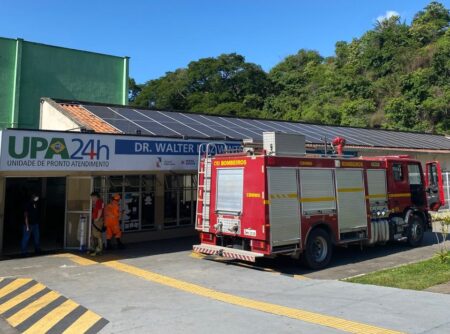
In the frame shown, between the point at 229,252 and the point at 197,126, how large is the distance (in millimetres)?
7863

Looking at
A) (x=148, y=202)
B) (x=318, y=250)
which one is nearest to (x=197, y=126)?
(x=148, y=202)

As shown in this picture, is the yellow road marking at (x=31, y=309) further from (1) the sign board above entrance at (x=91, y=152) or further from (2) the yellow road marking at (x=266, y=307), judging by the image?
(1) the sign board above entrance at (x=91, y=152)

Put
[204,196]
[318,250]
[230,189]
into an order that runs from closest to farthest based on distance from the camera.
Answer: [230,189]
[318,250]
[204,196]

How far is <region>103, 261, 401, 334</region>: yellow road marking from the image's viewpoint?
611 cm

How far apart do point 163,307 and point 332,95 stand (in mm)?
51358

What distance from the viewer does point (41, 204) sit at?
758 inches

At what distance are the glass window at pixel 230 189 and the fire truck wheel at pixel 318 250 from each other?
203cm

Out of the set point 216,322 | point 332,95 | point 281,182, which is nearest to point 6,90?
point 281,182

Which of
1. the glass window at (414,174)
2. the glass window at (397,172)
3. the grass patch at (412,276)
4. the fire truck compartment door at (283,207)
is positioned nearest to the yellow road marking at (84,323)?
the fire truck compartment door at (283,207)

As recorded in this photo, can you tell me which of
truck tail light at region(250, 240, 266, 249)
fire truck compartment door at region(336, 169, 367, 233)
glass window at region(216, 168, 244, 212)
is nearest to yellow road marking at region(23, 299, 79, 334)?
truck tail light at region(250, 240, 266, 249)

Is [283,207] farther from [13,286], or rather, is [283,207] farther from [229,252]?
[13,286]

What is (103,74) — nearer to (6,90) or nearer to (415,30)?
(6,90)

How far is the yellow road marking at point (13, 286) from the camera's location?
8.98m

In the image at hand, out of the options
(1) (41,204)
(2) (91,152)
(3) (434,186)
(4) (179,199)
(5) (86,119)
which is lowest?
(1) (41,204)
